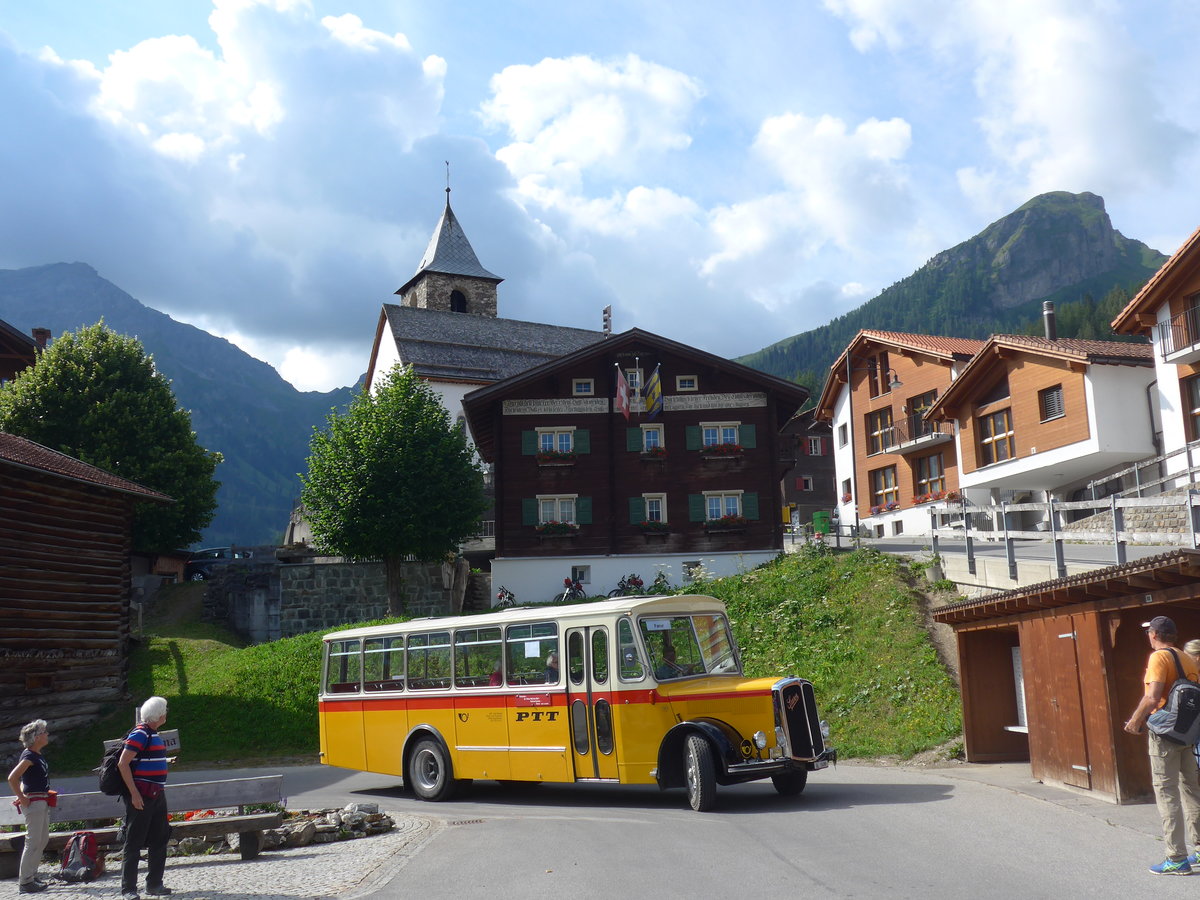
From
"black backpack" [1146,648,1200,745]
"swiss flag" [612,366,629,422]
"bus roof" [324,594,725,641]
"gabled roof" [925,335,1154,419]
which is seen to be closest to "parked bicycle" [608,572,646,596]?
"swiss flag" [612,366,629,422]

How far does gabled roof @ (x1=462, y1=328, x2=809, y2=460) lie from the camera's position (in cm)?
4038

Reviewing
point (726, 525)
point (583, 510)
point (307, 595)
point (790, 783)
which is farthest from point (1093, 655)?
point (307, 595)

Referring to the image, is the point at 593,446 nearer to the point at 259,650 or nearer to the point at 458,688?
the point at 259,650

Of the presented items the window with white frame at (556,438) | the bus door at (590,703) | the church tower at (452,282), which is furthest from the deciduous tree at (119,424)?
the church tower at (452,282)

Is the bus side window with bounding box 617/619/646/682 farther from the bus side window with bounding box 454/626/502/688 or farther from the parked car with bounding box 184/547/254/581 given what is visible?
the parked car with bounding box 184/547/254/581

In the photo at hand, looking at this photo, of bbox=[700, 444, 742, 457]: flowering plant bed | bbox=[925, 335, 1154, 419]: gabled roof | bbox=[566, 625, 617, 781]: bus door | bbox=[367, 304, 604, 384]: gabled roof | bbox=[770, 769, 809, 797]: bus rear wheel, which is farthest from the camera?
bbox=[367, 304, 604, 384]: gabled roof

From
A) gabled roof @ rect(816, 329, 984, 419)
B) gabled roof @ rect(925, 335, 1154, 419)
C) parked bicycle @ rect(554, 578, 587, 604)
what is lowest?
parked bicycle @ rect(554, 578, 587, 604)

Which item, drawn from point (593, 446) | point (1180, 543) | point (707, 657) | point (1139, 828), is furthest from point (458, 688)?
point (593, 446)

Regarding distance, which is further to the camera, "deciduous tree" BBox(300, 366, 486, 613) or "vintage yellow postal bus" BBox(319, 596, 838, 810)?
"deciduous tree" BBox(300, 366, 486, 613)

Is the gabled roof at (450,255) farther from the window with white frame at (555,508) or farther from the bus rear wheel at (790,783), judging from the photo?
the bus rear wheel at (790,783)

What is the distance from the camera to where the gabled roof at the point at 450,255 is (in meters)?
89.2

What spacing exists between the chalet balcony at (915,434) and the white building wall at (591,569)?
586 inches

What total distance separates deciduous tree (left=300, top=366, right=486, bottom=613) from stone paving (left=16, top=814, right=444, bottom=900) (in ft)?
84.9

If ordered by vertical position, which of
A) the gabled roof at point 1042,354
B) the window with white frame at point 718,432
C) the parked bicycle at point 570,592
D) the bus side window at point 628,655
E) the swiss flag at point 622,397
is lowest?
the bus side window at point 628,655
